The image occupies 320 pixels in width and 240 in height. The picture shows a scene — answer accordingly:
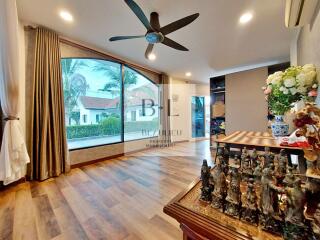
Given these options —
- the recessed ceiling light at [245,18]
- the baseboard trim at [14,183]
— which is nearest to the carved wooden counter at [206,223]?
the recessed ceiling light at [245,18]

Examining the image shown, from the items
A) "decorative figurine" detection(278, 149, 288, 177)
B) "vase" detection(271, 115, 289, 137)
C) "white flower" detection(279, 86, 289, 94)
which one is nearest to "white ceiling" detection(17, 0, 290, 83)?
"white flower" detection(279, 86, 289, 94)

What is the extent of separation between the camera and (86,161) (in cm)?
335

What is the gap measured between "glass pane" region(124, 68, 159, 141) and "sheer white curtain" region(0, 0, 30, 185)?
92.5 inches

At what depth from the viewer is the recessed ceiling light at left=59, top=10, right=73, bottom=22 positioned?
220 centimetres

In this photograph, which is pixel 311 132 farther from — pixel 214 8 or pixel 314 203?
pixel 214 8

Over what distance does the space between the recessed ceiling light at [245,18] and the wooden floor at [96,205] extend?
8.66 feet

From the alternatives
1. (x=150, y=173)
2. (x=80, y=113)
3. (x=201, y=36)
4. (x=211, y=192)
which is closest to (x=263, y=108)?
(x=201, y=36)

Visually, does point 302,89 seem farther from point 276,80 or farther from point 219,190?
point 219,190

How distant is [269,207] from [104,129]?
12.3ft

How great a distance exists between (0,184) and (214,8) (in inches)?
155

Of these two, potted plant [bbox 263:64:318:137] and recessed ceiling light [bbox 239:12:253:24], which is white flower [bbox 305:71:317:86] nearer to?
potted plant [bbox 263:64:318:137]

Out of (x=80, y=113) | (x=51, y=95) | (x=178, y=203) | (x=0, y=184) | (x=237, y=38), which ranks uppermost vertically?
(x=237, y=38)

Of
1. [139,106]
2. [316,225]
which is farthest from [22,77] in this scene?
[316,225]

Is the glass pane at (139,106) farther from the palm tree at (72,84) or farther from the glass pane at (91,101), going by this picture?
the palm tree at (72,84)
